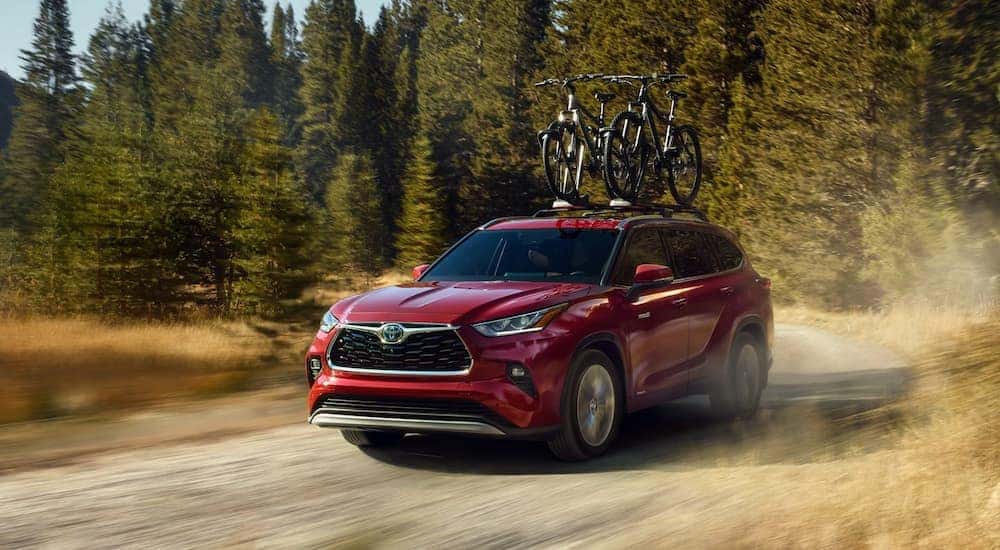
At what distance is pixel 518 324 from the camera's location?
7293 millimetres

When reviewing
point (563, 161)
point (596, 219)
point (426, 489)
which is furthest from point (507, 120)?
point (426, 489)

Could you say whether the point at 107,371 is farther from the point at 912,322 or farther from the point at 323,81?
the point at 323,81

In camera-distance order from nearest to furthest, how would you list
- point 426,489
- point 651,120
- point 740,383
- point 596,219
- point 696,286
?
point 426,489 → point 596,219 → point 696,286 → point 740,383 → point 651,120

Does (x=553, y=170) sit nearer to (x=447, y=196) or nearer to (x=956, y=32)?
(x=956, y=32)

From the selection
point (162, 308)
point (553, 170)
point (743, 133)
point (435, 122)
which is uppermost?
point (435, 122)

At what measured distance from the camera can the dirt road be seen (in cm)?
579

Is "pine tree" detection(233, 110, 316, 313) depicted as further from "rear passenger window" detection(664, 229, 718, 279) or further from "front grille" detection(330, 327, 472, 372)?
"front grille" detection(330, 327, 472, 372)

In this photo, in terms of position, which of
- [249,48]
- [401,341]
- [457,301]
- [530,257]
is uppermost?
[249,48]

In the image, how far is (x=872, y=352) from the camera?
666 inches

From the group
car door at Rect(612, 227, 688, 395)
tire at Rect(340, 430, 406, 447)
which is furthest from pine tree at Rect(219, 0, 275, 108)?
tire at Rect(340, 430, 406, 447)

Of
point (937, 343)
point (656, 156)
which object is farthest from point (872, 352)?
point (656, 156)

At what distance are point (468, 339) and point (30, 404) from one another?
21.4 feet

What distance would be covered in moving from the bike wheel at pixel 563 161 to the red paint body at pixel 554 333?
841cm

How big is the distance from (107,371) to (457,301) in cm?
797
